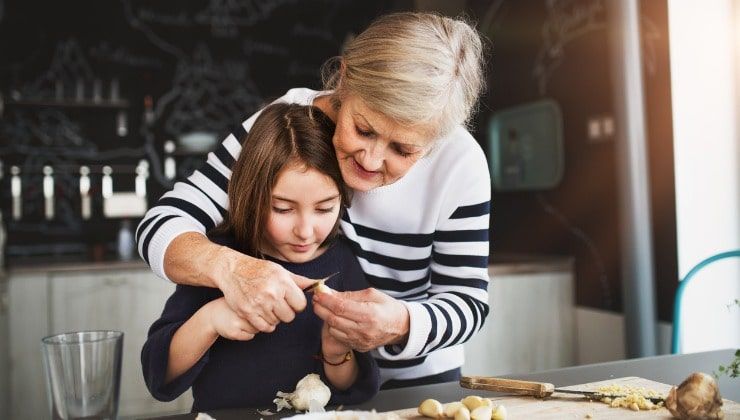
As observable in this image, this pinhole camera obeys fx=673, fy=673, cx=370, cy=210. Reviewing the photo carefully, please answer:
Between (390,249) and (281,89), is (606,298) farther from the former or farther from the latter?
(281,89)

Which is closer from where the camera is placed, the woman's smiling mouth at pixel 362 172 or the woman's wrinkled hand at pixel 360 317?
the woman's wrinkled hand at pixel 360 317

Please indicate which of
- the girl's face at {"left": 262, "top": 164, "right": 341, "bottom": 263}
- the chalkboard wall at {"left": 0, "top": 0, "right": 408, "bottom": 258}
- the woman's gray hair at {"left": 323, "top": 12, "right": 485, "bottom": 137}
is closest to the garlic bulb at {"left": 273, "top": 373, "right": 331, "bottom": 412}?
the girl's face at {"left": 262, "top": 164, "right": 341, "bottom": 263}

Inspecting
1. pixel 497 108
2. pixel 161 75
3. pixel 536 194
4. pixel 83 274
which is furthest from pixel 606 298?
pixel 161 75

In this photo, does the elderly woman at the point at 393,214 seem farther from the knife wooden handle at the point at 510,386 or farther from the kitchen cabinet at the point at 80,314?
the kitchen cabinet at the point at 80,314

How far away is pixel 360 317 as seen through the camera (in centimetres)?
98

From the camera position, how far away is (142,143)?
407 cm

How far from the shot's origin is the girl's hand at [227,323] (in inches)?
38.8

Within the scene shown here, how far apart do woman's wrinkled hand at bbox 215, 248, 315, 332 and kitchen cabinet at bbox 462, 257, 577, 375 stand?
217 cm

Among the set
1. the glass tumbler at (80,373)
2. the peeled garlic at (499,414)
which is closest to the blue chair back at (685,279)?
the peeled garlic at (499,414)

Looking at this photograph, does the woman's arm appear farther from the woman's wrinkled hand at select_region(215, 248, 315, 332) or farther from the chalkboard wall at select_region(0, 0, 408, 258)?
the chalkboard wall at select_region(0, 0, 408, 258)

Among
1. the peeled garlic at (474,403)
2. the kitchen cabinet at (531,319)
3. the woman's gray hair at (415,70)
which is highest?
the woman's gray hair at (415,70)

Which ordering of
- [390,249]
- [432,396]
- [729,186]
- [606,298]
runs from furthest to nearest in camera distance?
[606,298]
[729,186]
[390,249]
[432,396]

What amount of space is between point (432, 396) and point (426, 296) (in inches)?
15.1

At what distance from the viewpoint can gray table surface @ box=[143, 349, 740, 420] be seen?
1.00 m
